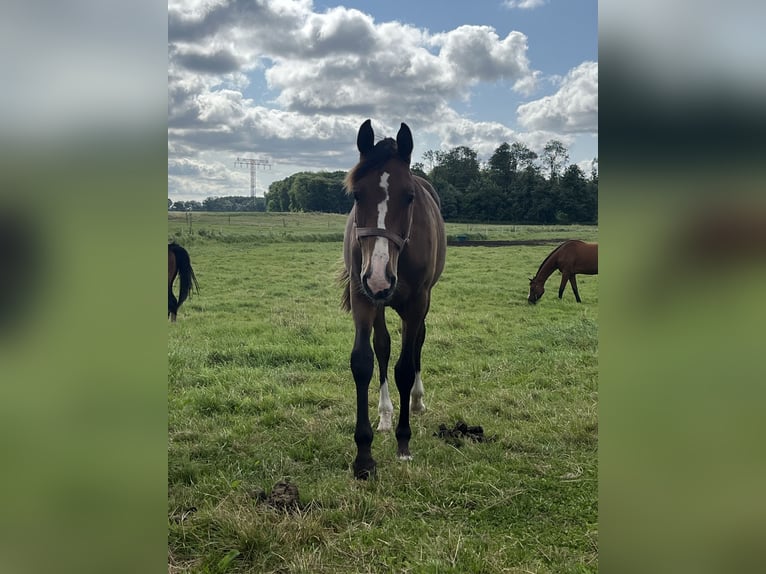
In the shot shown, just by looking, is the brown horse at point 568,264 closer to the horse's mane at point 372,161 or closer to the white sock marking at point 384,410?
the white sock marking at point 384,410

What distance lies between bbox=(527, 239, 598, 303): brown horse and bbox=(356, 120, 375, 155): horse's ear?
349 inches

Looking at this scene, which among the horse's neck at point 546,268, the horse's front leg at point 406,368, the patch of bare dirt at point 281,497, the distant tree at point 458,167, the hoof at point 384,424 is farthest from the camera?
the distant tree at point 458,167

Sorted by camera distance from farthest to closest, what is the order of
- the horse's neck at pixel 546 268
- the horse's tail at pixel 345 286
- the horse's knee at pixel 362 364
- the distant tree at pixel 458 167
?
the distant tree at pixel 458 167 → the horse's neck at pixel 546 268 → the horse's tail at pixel 345 286 → the horse's knee at pixel 362 364

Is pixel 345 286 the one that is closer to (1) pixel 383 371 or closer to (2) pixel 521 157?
(1) pixel 383 371

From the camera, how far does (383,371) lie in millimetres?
4910

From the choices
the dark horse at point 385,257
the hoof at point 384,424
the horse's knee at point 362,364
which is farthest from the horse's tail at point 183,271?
the horse's knee at point 362,364

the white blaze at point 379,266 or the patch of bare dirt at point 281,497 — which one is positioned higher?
the white blaze at point 379,266

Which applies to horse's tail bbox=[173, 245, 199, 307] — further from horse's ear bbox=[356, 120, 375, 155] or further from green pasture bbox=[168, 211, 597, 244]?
green pasture bbox=[168, 211, 597, 244]

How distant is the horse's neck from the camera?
1186 centimetres

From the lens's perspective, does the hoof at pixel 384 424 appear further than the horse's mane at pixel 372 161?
Yes

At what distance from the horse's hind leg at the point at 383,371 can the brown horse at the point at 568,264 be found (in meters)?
7.59

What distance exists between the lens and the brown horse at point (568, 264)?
1181 cm
